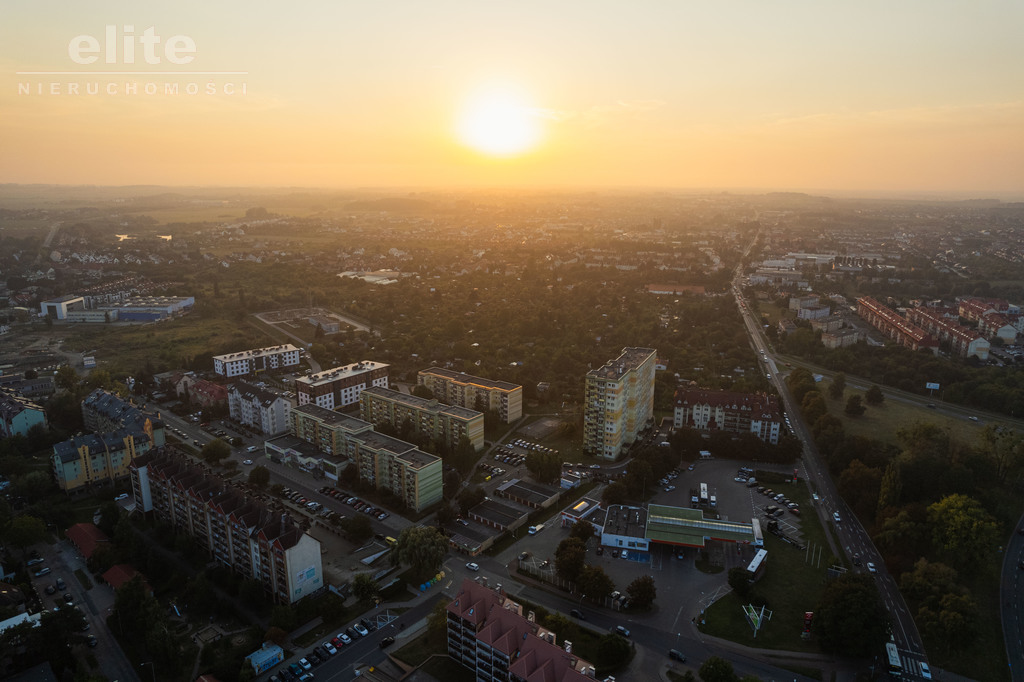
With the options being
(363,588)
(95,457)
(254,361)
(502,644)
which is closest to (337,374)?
(254,361)

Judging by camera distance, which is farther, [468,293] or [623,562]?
[468,293]

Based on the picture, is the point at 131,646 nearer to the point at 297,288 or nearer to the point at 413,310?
the point at 413,310

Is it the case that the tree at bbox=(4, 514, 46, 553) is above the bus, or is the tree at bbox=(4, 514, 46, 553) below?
above

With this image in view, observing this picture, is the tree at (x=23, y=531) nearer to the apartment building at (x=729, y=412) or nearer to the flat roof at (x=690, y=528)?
the flat roof at (x=690, y=528)

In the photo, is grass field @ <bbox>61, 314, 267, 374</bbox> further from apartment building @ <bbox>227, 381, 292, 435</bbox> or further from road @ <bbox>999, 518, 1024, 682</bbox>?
road @ <bbox>999, 518, 1024, 682</bbox>

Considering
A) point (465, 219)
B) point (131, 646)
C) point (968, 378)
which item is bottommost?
point (131, 646)

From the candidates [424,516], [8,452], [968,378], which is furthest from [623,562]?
[968,378]

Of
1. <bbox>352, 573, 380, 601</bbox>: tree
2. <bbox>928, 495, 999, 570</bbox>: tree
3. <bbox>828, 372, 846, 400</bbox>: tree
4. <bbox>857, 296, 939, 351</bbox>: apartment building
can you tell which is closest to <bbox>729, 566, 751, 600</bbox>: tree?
<bbox>928, 495, 999, 570</bbox>: tree
